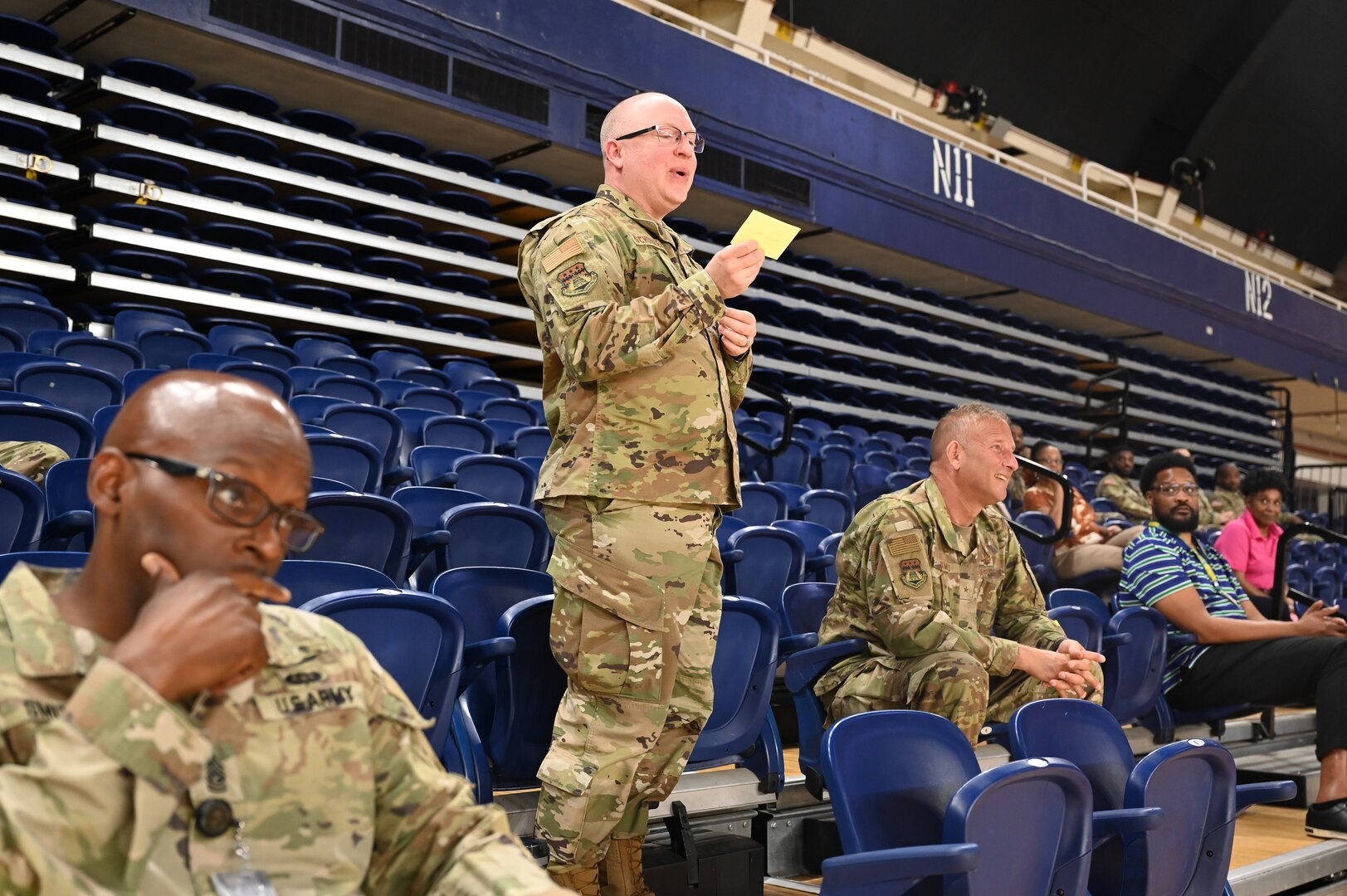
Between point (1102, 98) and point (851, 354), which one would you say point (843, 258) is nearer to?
point (851, 354)

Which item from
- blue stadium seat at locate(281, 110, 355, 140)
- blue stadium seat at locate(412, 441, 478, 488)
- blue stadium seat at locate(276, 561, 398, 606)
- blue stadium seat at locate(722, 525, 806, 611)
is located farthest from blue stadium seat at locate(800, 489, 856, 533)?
blue stadium seat at locate(281, 110, 355, 140)

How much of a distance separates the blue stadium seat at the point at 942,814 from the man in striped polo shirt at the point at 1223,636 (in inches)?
82.3

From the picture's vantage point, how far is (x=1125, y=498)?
853 cm

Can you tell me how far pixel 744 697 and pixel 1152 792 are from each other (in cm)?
98

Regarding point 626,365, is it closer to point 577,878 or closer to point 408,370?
point 577,878

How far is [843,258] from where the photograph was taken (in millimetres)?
11734

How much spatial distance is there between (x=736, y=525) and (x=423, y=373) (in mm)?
3230

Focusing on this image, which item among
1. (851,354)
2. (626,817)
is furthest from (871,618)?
(851,354)

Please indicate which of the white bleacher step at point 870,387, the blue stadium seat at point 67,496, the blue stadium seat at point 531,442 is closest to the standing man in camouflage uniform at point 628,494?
the blue stadium seat at point 67,496

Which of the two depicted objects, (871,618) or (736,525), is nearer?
(871,618)

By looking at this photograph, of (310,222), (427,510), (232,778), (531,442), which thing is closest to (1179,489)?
(427,510)

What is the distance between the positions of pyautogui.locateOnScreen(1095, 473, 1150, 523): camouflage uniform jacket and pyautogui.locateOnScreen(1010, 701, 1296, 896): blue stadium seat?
596 centimetres

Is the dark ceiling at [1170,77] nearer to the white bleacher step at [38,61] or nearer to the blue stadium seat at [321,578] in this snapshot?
the white bleacher step at [38,61]

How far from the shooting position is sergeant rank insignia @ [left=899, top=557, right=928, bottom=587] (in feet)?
9.99
